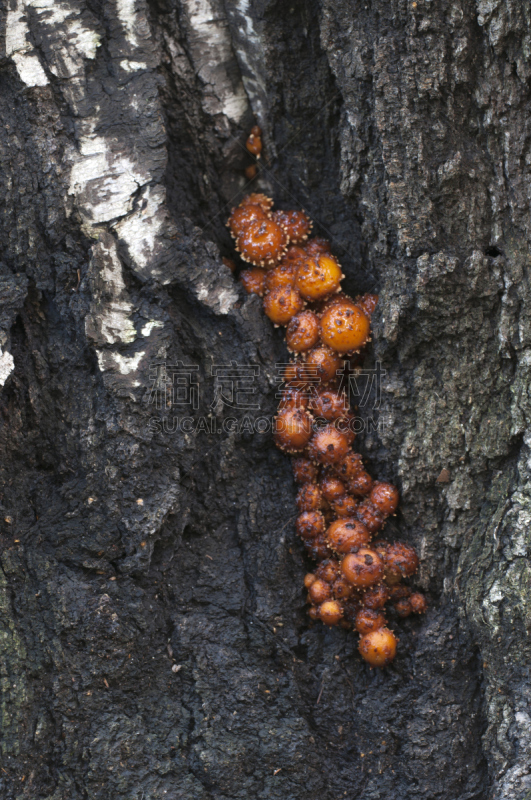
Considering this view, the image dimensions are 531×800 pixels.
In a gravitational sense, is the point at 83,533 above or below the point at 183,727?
above

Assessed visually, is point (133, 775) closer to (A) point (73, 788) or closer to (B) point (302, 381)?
(A) point (73, 788)

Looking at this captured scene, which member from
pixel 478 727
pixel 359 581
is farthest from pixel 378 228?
pixel 478 727

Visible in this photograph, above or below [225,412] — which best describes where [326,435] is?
below

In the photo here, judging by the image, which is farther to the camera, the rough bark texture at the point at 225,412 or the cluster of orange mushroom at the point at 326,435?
the cluster of orange mushroom at the point at 326,435
